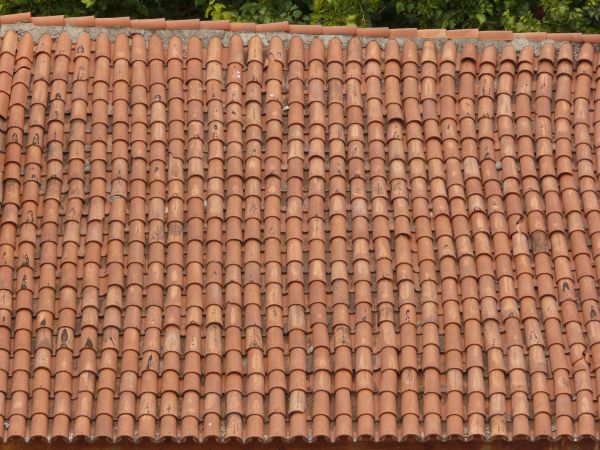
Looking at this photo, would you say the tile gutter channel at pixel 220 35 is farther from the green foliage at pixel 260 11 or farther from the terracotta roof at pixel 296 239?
the green foliage at pixel 260 11

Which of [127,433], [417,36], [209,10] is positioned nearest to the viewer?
[127,433]

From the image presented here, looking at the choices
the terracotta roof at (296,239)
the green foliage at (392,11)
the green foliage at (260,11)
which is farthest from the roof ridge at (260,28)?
the green foliage at (260,11)

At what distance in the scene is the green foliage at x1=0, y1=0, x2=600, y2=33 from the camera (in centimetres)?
1630

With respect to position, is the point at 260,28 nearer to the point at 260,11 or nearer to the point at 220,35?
the point at 220,35

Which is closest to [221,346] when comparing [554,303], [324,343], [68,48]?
[324,343]

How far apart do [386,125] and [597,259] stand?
207 cm

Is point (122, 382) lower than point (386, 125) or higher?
lower

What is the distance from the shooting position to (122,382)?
9594 mm

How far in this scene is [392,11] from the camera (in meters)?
17.5

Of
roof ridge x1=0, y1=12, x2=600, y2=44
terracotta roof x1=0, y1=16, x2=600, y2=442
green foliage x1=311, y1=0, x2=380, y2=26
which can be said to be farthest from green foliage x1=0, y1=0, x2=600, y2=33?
terracotta roof x1=0, y1=16, x2=600, y2=442

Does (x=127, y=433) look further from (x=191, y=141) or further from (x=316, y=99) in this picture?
(x=316, y=99)

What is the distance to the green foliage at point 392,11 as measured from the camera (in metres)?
16.3

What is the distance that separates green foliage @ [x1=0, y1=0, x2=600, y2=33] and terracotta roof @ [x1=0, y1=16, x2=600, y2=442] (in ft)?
14.4

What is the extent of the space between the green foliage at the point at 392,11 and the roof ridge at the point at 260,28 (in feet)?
13.0
